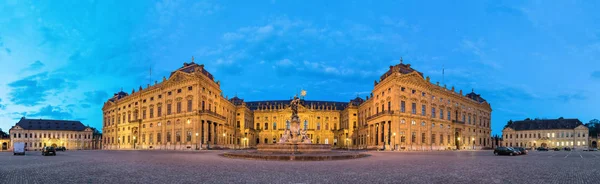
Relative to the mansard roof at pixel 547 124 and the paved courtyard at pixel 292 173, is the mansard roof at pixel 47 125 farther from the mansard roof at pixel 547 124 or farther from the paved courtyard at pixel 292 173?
the mansard roof at pixel 547 124

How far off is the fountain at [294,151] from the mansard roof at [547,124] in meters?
114

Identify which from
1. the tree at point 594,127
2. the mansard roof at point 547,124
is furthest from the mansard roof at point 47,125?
the tree at point 594,127

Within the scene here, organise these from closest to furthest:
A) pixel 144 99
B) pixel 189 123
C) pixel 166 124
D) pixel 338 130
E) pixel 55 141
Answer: pixel 189 123
pixel 166 124
pixel 144 99
pixel 338 130
pixel 55 141

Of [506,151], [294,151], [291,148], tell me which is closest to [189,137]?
[291,148]

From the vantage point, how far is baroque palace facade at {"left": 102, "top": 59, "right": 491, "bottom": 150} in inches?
2685

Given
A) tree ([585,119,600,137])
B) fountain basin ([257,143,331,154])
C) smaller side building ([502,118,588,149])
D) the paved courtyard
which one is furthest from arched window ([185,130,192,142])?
tree ([585,119,600,137])

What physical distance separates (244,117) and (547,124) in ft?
332

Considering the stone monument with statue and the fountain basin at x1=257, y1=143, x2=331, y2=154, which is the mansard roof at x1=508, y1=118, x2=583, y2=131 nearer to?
the stone monument with statue

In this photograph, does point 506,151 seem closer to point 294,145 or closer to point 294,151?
point 294,145

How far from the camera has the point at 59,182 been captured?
44.0 ft

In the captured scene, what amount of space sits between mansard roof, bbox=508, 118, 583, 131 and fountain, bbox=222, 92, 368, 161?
375 ft

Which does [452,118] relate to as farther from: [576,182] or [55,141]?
[55,141]

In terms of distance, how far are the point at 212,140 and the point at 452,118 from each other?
50480 mm

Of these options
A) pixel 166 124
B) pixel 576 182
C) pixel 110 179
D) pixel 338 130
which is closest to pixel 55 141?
pixel 166 124
